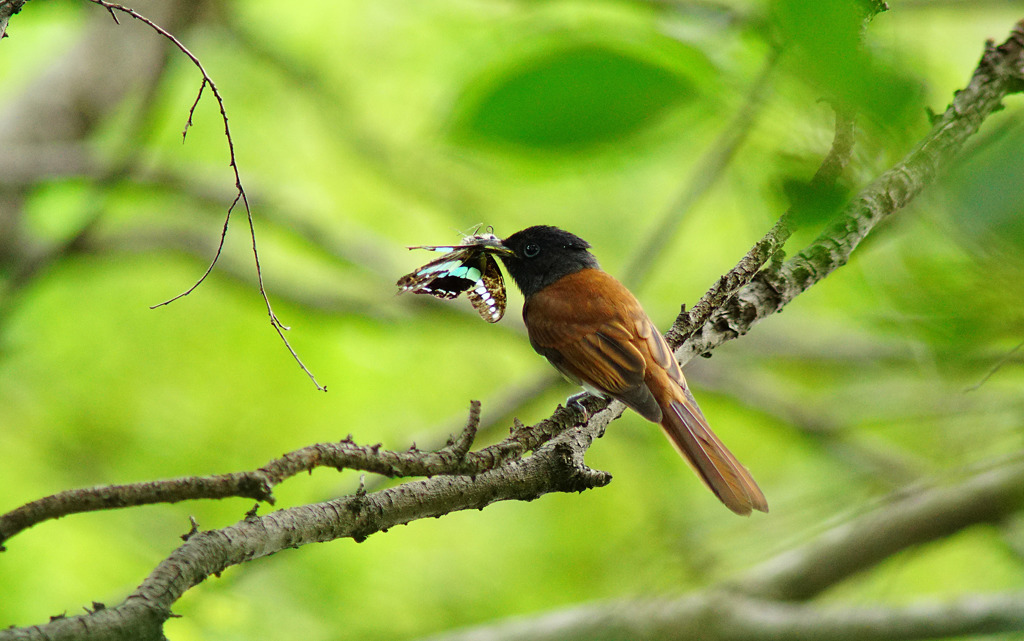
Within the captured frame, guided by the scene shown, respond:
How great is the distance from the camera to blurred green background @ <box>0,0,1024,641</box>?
462cm

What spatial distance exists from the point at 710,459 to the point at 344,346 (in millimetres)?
5793

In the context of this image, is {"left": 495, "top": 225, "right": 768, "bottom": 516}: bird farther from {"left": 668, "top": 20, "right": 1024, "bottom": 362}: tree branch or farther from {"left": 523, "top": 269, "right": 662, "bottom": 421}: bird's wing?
{"left": 668, "top": 20, "right": 1024, "bottom": 362}: tree branch

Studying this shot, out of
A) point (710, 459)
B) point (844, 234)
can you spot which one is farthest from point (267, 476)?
point (710, 459)

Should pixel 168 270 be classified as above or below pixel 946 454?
above

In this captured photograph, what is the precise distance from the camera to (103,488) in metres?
1.13

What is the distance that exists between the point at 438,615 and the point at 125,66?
493cm

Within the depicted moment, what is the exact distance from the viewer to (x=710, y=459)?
111 inches

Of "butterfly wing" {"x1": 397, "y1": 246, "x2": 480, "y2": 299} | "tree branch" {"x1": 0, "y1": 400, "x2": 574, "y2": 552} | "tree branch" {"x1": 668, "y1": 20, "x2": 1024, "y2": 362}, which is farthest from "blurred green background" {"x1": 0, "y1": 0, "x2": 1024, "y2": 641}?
"tree branch" {"x1": 0, "y1": 400, "x2": 574, "y2": 552}

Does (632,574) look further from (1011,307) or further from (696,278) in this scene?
(696,278)

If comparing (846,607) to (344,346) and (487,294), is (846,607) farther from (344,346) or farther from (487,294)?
(344,346)

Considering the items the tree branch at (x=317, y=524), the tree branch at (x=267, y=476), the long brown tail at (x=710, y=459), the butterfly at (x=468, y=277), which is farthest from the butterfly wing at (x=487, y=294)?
the tree branch at (x=267, y=476)

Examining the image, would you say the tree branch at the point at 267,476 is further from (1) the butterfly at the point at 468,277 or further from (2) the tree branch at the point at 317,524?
(1) the butterfly at the point at 468,277

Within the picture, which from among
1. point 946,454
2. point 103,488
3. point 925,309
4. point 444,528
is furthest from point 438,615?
point 925,309

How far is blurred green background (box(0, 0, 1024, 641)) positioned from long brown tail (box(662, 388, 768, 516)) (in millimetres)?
227
